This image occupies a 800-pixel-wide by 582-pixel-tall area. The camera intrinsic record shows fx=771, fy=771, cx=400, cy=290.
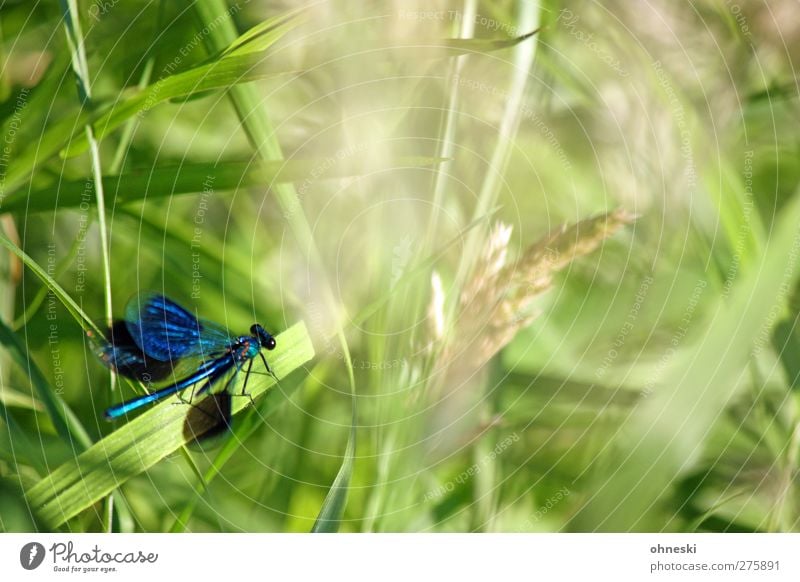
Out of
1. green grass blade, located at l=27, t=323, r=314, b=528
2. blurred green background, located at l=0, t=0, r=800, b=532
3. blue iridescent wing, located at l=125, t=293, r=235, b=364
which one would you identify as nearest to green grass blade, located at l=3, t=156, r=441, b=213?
blurred green background, located at l=0, t=0, r=800, b=532

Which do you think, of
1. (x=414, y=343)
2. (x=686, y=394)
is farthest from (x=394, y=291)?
(x=686, y=394)

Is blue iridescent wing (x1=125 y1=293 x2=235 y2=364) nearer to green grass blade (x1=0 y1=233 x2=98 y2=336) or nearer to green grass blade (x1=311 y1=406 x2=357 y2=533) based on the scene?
green grass blade (x1=0 y1=233 x2=98 y2=336)

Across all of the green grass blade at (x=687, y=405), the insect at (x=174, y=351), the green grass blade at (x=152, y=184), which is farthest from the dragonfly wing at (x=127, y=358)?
the green grass blade at (x=687, y=405)

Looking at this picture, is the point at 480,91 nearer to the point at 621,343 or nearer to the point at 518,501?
the point at 621,343

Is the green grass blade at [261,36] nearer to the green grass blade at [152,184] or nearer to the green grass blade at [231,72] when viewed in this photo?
the green grass blade at [231,72]

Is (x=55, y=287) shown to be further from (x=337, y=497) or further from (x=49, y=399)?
(x=337, y=497)
